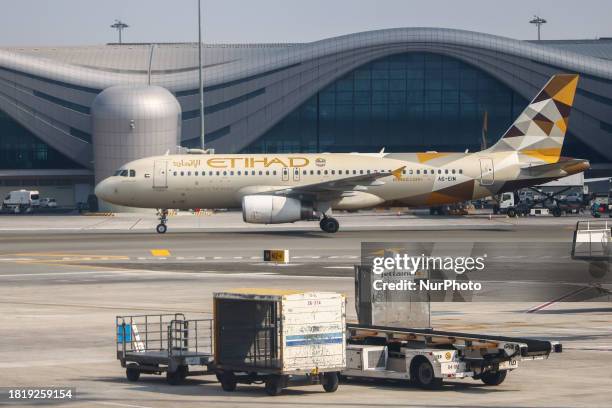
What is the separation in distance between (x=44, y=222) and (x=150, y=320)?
6376cm

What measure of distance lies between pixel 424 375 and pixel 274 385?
302 centimetres

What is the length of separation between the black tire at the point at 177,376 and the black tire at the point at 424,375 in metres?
4.66

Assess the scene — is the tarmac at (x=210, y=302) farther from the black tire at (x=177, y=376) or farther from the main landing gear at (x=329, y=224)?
the main landing gear at (x=329, y=224)

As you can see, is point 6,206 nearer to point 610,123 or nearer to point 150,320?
point 610,123

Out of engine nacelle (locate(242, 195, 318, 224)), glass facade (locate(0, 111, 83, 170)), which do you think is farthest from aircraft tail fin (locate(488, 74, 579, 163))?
glass facade (locate(0, 111, 83, 170))

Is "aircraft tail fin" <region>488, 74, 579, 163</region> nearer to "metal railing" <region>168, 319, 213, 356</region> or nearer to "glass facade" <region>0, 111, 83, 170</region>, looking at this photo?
"metal railing" <region>168, 319, 213, 356</region>

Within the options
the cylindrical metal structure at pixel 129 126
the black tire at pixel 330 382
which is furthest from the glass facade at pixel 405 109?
the black tire at pixel 330 382

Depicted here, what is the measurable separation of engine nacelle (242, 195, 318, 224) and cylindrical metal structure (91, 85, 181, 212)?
56247 millimetres

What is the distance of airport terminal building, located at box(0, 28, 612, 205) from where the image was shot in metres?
141

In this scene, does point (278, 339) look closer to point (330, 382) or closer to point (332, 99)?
point (330, 382)

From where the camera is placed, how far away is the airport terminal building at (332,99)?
140750 mm

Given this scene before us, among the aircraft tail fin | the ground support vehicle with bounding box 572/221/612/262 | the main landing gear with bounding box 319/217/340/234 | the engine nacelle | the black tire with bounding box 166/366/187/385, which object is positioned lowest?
the black tire with bounding box 166/366/187/385

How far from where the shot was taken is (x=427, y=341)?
2416 centimetres

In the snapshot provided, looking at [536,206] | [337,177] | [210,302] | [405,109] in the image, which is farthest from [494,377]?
[405,109]
